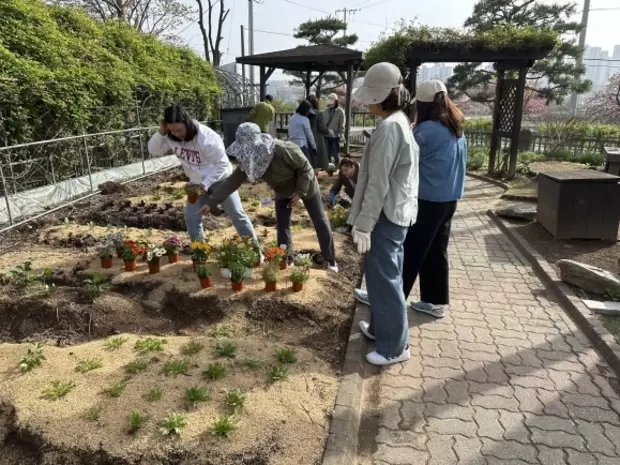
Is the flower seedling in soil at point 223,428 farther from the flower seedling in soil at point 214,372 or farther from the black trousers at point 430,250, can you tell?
the black trousers at point 430,250

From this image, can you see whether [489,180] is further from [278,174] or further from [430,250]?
[278,174]

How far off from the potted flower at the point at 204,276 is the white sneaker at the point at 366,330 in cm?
137

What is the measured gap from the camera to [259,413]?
2.46m

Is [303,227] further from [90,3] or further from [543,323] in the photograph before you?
[90,3]

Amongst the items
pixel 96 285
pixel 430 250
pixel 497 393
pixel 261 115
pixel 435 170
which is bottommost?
pixel 497 393

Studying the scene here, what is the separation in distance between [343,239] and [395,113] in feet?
9.87

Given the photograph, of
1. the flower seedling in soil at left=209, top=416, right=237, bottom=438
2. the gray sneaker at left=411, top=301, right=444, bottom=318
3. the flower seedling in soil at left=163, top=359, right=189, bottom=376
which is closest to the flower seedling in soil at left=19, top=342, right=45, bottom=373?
the flower seedling in soil at left=163, top=359, right=189, bottom=376

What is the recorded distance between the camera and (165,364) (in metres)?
2.89

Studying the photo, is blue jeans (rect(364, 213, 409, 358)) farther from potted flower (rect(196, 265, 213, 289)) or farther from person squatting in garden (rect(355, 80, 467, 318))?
potted flower (rect(196, 265, 213, 289))

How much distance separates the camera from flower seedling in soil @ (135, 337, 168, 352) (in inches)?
121

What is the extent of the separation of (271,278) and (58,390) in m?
1.72

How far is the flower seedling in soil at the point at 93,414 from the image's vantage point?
241 cm

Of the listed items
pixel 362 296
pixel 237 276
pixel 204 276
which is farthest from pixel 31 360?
pixel 362 296

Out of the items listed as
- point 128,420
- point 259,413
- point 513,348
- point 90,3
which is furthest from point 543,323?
point 90,3
